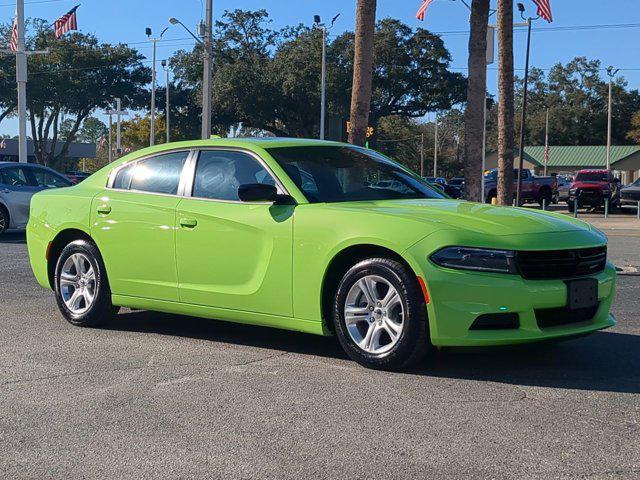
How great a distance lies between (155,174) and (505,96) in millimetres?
14370

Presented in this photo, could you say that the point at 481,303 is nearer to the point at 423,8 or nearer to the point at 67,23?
the point at 423,8

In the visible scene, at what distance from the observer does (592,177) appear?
1468 inches

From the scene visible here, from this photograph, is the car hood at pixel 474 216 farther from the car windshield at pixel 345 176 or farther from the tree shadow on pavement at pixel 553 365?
the tree shadow on pavement at pixel 553 365

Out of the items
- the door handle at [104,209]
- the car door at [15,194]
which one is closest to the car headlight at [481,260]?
the door handle at [104,209]

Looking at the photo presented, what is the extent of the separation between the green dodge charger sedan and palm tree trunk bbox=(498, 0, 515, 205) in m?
13.4

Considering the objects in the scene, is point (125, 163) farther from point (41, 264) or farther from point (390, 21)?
point (390, 21)

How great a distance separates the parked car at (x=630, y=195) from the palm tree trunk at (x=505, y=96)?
16.1 m

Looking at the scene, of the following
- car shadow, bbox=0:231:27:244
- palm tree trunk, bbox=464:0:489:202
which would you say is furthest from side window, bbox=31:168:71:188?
palm tree trunk, bbox=464:0:489:202

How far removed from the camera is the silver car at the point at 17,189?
16.0 metres

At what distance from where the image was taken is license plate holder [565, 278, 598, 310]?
211 inches

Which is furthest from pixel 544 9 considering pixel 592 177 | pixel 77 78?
pixel 77 78

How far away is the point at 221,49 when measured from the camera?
66500 mm

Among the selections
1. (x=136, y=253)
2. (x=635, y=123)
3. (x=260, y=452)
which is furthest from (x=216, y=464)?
(x=635, y=123)

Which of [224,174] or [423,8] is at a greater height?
[423,8]
